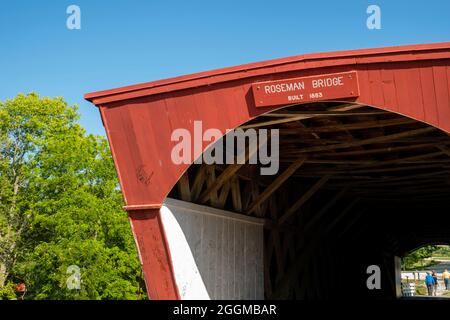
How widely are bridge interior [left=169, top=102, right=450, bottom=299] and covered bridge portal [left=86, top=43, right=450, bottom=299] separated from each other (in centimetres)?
5

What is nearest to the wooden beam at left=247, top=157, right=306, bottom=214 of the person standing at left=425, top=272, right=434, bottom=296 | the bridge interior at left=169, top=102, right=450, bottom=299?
the bridge interior at left=169, top=102, right=450, bottom=299

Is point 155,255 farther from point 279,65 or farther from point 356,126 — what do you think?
point 356,126

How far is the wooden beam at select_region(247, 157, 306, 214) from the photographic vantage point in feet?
42.5

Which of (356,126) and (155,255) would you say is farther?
(356,126)

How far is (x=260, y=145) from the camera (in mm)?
11430

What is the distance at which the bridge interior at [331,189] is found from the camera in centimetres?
1116

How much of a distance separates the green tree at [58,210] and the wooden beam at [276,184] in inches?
474

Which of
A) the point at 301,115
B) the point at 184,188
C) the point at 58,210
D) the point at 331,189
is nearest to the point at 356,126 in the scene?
the point at 301,115

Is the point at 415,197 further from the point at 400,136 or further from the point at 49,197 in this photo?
the point at 49,197

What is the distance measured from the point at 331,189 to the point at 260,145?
26.1ft

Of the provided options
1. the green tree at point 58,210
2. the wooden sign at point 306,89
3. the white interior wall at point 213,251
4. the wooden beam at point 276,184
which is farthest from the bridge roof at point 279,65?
the green tree at point 58,210

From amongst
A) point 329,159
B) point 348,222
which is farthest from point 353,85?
point 348,222

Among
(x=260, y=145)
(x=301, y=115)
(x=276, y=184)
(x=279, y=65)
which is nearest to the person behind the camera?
(x=279, y=65)

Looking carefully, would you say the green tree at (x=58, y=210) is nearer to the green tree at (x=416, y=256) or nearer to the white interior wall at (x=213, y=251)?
the white interior wall at (x=213, y=251)
